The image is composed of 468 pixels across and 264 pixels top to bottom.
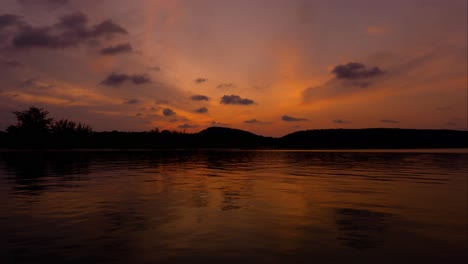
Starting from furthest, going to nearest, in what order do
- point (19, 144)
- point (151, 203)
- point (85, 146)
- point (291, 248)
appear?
point (85, 146)
point (19, 144)
point (151, 203)
point (291, 248)

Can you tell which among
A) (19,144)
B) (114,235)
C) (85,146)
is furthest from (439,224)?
(85,146)

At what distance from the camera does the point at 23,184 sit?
2759cm

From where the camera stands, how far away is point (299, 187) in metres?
26.1

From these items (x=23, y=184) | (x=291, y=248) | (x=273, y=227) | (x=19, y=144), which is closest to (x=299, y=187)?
(x=273, y=227)

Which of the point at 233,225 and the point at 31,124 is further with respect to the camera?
the point at 31,124

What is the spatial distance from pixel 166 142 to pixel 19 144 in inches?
3050

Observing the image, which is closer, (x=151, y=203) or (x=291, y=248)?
(x=291, y=248)

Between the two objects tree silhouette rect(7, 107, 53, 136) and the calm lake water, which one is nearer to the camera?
the calm lake water

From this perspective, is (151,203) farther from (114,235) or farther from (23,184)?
(23,184)

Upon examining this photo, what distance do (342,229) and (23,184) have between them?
2343cm

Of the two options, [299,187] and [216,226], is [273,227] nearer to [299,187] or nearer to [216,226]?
[216,226]

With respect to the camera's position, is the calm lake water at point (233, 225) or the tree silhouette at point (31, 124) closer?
the calm lake water at point (233, 225)

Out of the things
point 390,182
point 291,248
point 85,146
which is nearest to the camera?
point 291,248

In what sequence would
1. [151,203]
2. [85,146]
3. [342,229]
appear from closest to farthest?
[342,229] < [151,203] < [85,146]
